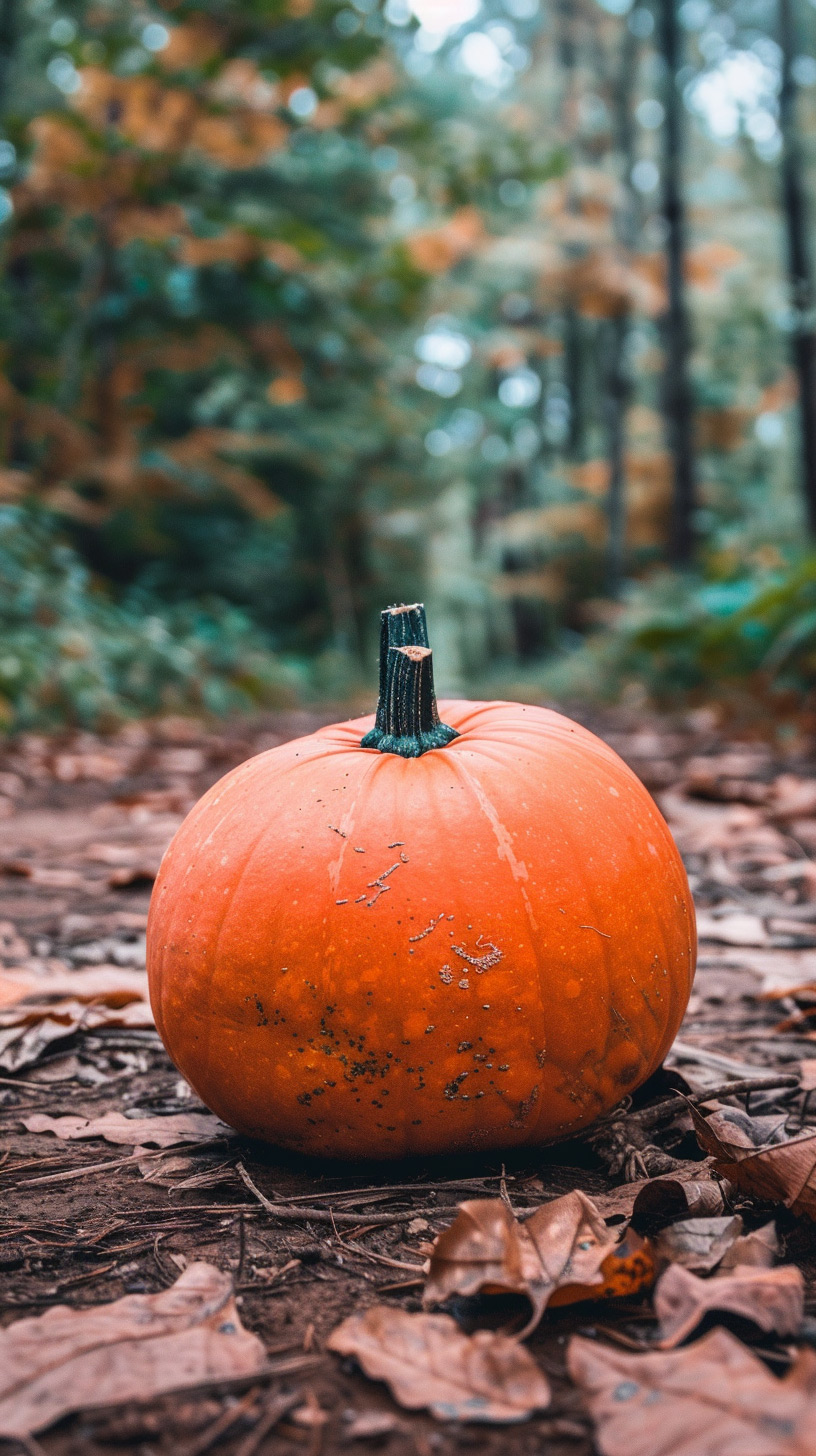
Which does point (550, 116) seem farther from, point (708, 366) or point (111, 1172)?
point (111, 1172)

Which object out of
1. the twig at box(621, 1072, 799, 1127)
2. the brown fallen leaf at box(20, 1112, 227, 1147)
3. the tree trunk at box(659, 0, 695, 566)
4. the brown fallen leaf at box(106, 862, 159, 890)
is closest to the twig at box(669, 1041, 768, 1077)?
the twig at box(621, 1072, 799, 1127)

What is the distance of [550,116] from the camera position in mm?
21219

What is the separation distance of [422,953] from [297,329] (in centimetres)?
1072

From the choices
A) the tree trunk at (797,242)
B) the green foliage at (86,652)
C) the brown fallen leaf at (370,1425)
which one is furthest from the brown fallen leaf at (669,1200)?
the tree trunk at (797,242)

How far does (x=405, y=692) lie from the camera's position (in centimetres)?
172

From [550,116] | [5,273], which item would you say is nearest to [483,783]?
[5,273]

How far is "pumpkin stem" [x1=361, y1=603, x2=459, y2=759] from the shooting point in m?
1.71

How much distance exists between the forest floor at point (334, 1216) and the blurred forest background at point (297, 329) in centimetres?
459

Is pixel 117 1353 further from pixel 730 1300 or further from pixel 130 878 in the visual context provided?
pixel 130 878

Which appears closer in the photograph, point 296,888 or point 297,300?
point 296,888

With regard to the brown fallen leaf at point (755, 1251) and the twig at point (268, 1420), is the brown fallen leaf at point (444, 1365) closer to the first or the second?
the twig at point (268, 1420)

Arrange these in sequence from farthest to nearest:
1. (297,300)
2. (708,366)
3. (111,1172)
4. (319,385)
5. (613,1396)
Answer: (708,366) → (319,385) → (297,300) → (111,1172) → (613,1396)

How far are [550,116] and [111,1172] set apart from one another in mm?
23547

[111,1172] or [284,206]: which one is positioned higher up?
[284,206]
